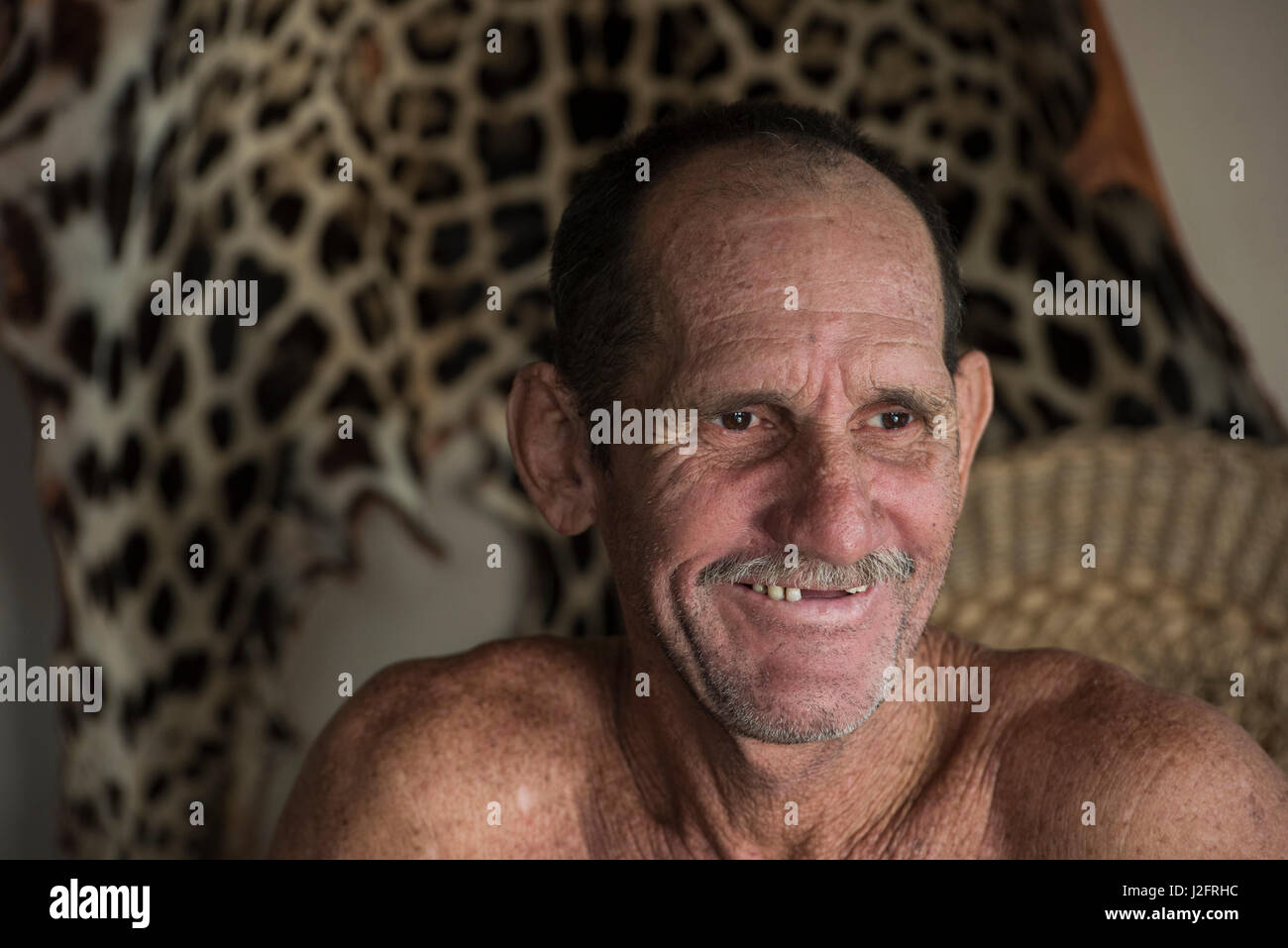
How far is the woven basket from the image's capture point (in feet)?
5.07

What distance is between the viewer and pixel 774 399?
0.91 m

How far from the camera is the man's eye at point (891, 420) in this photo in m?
0.94

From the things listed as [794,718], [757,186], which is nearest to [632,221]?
[757,186]

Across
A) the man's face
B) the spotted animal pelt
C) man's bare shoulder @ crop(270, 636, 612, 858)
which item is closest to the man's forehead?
the man's face

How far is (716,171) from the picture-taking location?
96cm

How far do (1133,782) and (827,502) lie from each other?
0.93 ft

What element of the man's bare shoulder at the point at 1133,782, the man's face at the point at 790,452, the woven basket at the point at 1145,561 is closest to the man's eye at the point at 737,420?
the man's face at the point at 790,452

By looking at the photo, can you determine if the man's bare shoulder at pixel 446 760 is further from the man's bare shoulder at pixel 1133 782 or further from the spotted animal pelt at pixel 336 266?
the spotted animal pelt at pixel 336 266

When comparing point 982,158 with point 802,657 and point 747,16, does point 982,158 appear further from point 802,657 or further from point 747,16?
point 802,657

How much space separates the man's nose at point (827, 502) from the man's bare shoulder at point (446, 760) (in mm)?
301

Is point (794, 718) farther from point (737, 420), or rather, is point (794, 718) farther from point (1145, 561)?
point (1145, 561)

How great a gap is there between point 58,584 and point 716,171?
4.21 ft

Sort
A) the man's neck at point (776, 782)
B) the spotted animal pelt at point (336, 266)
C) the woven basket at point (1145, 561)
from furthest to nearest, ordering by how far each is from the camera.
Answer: the spotted animal pelt at point (336, 266) → the woven basket at point (1145, 561) → the man's neck at point (776, 782)

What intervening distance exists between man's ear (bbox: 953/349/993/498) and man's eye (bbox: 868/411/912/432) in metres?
0.13
